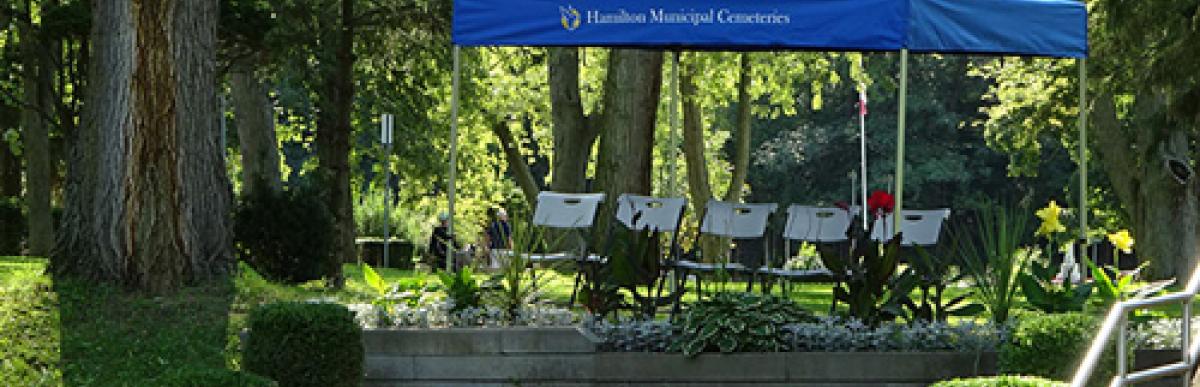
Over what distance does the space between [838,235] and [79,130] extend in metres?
5.62

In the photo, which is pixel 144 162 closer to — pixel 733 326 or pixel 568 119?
pixel 733 326

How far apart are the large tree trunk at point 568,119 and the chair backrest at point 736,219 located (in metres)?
14.0

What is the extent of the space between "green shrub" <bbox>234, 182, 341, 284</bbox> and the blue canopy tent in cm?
420

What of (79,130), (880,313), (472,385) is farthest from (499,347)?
(79,130)

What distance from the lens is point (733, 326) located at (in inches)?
360

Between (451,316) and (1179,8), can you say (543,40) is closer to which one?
(451,316)

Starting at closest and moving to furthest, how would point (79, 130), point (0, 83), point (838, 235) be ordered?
point (838, 235), point (79, 130), point (0, 83)

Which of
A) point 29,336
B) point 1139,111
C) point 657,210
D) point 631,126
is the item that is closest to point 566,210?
point 657,210

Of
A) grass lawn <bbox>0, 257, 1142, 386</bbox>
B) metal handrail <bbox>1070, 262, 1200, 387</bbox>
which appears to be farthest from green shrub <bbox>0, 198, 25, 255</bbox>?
metal handrail <bbox>1070, 262, 1200, 387</bbox>

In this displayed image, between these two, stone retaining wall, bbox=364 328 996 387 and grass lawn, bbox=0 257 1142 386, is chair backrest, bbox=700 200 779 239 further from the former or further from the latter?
stone retaining wall, bbox=364 328 996 387

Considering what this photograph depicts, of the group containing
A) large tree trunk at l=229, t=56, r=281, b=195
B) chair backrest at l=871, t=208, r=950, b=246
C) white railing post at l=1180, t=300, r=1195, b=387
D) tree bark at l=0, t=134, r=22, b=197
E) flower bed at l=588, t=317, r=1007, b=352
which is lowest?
flower bed at l=588, t=317, r=1007, b=352

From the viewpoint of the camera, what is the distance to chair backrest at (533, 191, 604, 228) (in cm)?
1168

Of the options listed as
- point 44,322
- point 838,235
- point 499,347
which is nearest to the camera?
point 499,347

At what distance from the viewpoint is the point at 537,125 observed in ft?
114
